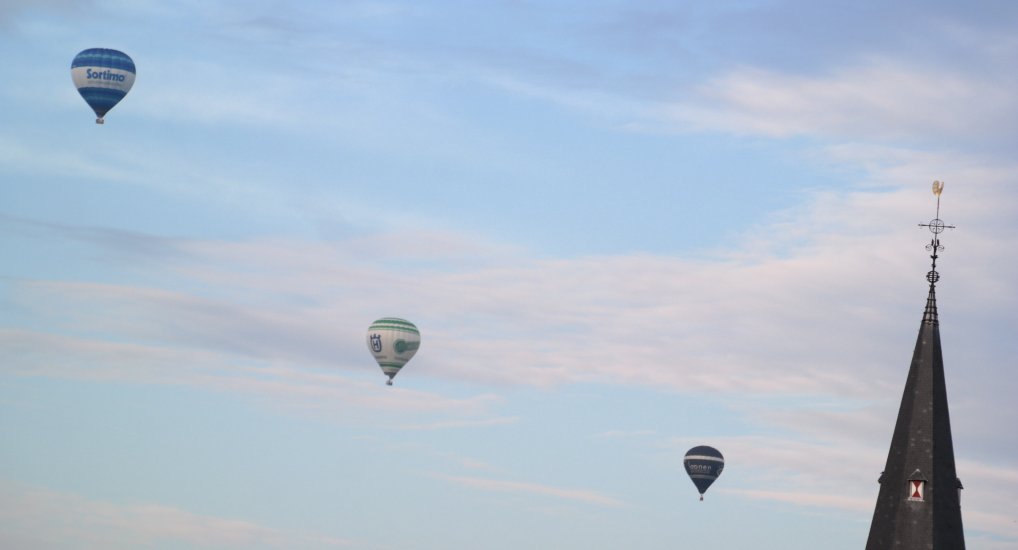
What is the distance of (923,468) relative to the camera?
125688 millimetres

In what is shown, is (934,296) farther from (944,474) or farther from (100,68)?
(100,68)

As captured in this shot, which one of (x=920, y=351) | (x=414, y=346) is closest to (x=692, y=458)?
(x=414, y=346)

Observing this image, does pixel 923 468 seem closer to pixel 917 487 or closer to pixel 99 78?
pixel 917 487

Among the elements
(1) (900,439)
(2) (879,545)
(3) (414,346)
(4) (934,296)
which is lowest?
(2) (879,545)

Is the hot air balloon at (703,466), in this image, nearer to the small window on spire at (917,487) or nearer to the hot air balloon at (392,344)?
the hot air balloon at (392,344)

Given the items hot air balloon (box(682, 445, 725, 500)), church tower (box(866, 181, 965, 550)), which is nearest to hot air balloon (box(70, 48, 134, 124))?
hot air balloon (box(682, 445, 725, 500))

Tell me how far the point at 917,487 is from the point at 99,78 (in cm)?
8720

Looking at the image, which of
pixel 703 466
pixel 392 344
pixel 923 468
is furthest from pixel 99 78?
pixel 923 468

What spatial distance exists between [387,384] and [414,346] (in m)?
4.71

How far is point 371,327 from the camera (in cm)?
18888

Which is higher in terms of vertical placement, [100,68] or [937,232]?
[100,68]

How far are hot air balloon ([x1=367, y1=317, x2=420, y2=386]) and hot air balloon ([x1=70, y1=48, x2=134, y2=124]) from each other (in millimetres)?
35001

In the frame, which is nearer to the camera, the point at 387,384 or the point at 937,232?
the point at 937,232

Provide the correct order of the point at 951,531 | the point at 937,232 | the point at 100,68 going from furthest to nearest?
the point at 100,68 → the point at 937,232 → the point at 951,531
